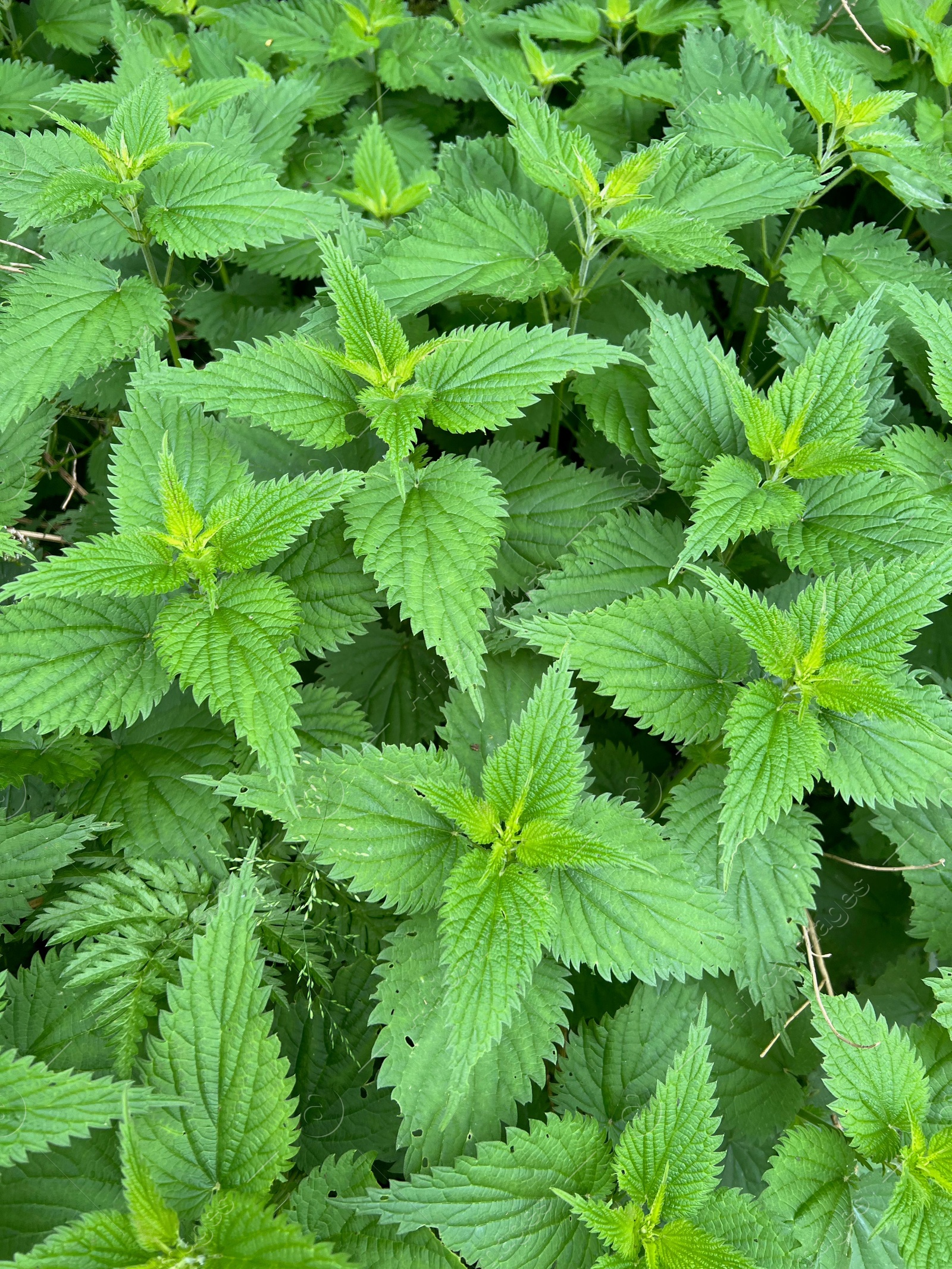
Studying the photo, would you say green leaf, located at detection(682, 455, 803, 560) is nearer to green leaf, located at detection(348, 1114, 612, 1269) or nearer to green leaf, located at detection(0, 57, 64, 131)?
green leaf, located at detection(348, 1114, 612, 1269)

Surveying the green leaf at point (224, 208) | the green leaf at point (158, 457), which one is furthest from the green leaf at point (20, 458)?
the green leaf at point (224, 208)

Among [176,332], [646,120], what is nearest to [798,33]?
[646,120]

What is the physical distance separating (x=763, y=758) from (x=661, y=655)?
0.29m

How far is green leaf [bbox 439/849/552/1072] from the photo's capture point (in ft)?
4.57

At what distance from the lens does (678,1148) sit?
1.53m

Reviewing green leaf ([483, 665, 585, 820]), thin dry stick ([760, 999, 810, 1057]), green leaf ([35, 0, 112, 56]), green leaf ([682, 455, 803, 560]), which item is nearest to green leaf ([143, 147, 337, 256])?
green leaf ([682, 455, 803, 560])

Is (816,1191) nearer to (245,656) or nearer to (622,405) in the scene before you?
(245,656)

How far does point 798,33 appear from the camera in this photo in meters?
2.46

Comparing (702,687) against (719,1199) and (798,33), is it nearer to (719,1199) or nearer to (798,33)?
(719,1199)

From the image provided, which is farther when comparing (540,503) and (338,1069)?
(540,503)

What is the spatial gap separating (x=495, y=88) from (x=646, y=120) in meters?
0.89

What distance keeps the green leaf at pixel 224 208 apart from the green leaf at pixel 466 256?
18 cm

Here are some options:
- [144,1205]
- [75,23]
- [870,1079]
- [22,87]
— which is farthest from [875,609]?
[75,23]

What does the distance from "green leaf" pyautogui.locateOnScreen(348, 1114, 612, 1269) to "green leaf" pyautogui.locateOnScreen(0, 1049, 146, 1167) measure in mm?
473
